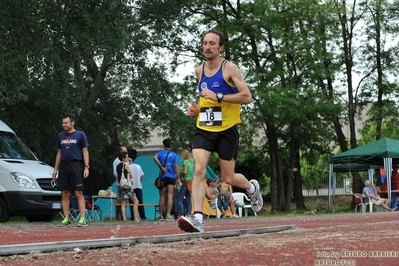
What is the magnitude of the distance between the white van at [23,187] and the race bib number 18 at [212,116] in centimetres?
917

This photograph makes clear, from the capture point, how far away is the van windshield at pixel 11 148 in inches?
745

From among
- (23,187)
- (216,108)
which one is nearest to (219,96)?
(216,108)

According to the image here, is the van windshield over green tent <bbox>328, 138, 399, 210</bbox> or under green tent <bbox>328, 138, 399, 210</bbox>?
under

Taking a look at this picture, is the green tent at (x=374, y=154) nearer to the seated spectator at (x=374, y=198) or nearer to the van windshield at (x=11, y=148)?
the seated spectator at (x=374, y=198)

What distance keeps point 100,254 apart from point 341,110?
3410cm

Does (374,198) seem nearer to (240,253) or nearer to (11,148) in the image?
(11,148)

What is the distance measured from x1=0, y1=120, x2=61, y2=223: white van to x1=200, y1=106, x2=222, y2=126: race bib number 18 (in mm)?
9170

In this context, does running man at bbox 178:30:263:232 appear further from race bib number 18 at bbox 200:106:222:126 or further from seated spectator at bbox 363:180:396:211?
seated spectator at bbox 363:180:396:211

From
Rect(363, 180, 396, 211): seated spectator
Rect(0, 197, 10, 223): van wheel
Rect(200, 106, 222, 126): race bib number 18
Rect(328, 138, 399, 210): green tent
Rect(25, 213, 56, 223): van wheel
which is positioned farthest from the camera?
Rect(328, 138, 399, 210): green tent

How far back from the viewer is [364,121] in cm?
4456

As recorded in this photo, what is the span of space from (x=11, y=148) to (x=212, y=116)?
33.9 feet

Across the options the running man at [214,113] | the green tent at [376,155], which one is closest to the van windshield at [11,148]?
the running man at [214,113]

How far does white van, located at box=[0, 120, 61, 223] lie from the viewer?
59.7 feet

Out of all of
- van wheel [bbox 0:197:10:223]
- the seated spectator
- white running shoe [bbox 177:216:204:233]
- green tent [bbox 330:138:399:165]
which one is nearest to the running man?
white running shoe [bbox 177:216:204:233]
